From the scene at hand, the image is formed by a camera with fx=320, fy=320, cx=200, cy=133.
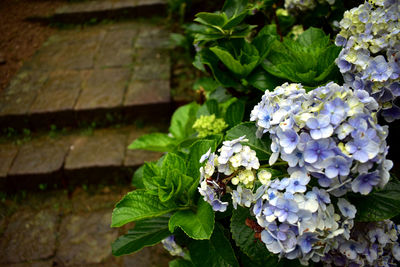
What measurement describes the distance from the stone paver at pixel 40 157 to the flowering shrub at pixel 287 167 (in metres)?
1.41

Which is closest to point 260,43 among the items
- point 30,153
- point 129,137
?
point 129,137

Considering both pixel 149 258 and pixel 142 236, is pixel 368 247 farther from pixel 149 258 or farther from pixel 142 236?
pixel 149 258

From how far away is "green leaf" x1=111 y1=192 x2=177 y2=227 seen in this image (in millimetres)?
1063

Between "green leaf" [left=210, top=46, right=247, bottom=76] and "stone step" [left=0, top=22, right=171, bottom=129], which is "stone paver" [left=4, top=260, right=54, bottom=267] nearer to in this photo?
"stone step" [left=0, top=22, right=171, bottom=129]

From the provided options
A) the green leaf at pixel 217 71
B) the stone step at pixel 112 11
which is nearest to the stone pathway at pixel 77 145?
the stone step at pixel 112 11

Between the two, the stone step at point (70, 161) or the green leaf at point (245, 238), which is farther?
the stone step at point (70, 161)

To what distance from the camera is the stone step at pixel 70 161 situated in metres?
2.35

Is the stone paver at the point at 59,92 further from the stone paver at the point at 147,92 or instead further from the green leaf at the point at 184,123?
the green leaf at the point at 184,123

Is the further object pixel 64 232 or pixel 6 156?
pixel 6 156

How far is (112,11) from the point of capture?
367cm

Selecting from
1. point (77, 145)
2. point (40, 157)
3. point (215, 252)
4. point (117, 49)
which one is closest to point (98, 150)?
point (77, 145)

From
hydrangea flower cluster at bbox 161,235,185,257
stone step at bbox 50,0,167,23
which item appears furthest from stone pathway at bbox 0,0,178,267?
hydrangea flower cluster at bbox 161,235,185,257

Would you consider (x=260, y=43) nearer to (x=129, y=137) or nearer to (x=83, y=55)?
(x=129, y=137)

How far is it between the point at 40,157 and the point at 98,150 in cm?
45
